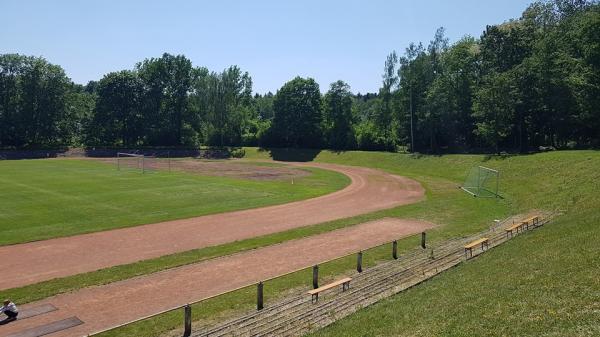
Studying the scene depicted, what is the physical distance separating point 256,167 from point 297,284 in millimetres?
56355

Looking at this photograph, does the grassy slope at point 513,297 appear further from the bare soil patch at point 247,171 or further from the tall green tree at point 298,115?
the tall green tree at point 298,115

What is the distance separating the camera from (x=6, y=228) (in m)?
30.3

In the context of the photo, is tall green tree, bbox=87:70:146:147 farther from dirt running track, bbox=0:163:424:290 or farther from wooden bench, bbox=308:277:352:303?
wooden bench, bbox=308:277:352:303

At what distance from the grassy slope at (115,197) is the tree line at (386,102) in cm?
2329

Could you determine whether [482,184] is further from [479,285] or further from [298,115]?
[298,115]

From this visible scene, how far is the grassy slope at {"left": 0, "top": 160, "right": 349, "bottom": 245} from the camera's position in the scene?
3216 centimetres

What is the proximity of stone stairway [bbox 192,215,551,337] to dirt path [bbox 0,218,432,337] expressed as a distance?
3398 mm

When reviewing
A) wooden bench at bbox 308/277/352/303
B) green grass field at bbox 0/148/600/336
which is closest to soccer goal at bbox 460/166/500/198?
green grass field at bbox 0/148/600/336

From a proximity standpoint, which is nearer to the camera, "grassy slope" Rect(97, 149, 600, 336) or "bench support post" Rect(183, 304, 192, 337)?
"grassy slope" Rect(97, 149, 600, 336)

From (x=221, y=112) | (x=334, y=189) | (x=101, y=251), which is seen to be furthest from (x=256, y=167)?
(x=101, y=251)

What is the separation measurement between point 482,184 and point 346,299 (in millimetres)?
35973

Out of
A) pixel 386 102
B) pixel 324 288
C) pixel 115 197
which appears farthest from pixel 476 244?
pixel 386 102

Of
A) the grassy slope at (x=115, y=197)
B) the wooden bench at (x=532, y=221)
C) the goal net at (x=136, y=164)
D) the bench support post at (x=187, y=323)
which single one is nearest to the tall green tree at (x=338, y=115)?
the grassy slope at (x=115, y=197)

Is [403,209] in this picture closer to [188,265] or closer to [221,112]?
[188,265]
